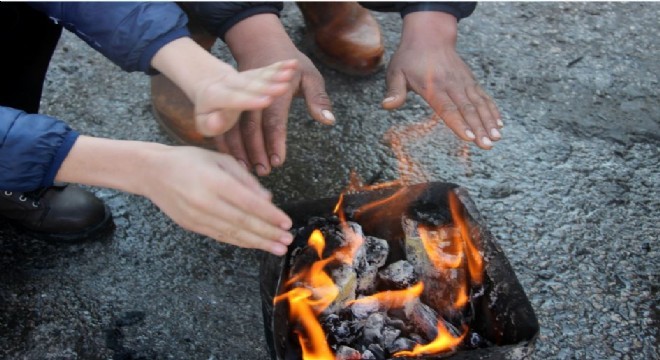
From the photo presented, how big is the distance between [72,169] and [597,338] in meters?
1.62

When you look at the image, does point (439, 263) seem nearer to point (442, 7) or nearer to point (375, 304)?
point (375, 304)

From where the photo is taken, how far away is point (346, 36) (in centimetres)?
282

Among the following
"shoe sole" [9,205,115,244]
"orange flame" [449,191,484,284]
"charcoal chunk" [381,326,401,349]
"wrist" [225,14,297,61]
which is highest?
"wrist" [225,14,297,61]

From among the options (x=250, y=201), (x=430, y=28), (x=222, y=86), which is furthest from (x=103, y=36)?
(x=430, y=28)

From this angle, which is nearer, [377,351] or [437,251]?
[377,351]

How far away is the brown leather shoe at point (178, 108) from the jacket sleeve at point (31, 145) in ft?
2.96

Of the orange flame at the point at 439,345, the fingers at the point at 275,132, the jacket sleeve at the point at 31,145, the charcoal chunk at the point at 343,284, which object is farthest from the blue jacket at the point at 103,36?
the orange flame at the point at 439,345

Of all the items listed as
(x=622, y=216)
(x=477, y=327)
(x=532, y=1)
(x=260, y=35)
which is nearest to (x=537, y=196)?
(x=622, y=216)

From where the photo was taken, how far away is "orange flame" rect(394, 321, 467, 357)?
1.49m

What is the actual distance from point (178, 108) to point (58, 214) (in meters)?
0.59

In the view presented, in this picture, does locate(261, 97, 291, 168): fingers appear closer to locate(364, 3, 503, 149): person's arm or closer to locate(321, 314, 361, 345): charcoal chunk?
locate(364, 3, 503, 149): person's arm

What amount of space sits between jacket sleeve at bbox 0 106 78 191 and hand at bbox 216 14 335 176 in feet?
1.49

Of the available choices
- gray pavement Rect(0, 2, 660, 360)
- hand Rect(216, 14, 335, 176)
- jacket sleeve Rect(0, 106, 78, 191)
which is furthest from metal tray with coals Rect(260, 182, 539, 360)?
jacket sleeve Rect(0, 106, 78, 191)

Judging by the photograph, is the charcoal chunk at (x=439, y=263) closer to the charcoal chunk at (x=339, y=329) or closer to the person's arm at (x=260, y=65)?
the charcoal chunk at (x=339, y=329)
